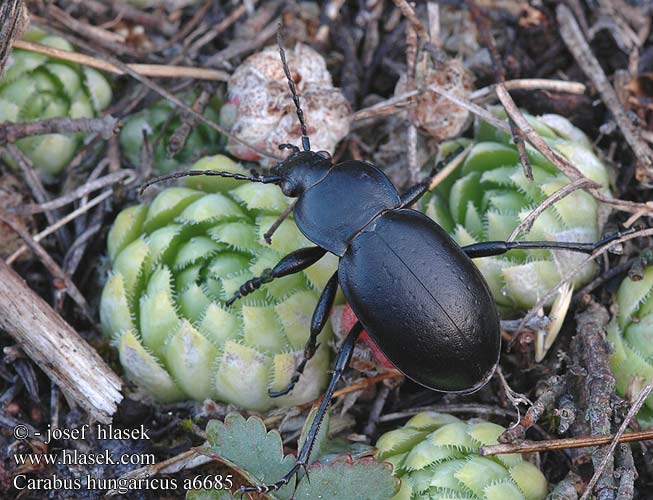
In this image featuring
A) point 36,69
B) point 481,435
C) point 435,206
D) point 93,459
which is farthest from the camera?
point 36,69

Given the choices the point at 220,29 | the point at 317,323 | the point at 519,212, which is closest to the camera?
the point at 317,323

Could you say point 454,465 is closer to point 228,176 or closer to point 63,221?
point 228,176

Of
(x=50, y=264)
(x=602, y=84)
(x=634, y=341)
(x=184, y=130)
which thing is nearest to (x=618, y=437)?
(x=634, y=341)

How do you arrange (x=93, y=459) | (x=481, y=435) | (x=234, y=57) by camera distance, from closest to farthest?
(x=481, y=435)
(x=93, y=459)
(x=234, y=57)

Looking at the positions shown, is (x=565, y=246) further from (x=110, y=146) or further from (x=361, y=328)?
(x=110, y=146)

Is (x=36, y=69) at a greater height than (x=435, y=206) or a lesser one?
greater

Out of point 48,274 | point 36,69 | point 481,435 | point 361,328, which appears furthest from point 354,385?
point 36,69
